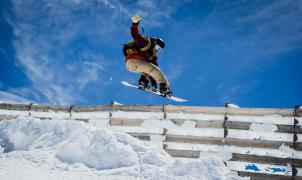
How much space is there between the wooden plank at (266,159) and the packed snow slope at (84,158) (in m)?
0.83

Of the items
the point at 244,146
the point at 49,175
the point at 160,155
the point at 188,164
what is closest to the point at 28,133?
the point at 49,175

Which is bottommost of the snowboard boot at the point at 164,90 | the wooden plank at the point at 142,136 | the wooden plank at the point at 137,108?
the wooden plank at the point at 142,136

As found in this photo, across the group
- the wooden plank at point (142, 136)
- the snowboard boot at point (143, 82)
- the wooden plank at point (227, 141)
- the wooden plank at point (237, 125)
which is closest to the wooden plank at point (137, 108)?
the wooden plank at point (142, 136)

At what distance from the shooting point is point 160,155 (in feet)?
29.4

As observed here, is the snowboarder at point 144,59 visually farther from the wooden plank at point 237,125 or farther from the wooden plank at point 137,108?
the wooden plank at point 237,125

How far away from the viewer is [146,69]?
42.8 feet

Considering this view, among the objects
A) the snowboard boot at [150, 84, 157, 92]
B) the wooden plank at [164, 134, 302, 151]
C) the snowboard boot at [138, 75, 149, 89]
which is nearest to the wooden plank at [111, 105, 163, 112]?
the wooden plank at [164, 134, 302, 151]

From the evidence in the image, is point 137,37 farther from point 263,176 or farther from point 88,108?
point 263,176

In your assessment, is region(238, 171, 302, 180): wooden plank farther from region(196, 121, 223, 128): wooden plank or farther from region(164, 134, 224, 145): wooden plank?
region(196, 121, 223, 128): wooden plank

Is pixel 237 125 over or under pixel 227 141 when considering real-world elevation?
over

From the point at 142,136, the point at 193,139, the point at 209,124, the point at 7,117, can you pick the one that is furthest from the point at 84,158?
the point at 7,117

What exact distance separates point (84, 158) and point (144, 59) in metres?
4.62

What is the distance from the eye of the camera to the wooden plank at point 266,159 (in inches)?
342

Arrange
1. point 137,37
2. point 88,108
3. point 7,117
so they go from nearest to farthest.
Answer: point 88,108
point 137,37
point 7,117
